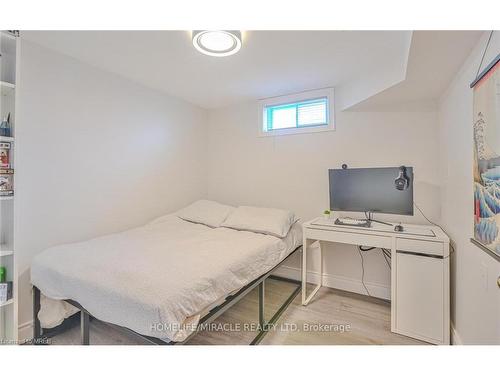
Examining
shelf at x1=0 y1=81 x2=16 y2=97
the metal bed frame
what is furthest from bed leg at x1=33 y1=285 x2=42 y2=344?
shelf at x1=0 y1=81 x2=16 y2=97

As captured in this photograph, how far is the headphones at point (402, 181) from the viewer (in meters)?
1.99

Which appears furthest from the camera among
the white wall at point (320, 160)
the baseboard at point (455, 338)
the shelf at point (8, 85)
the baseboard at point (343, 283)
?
the baseboard at point (343, 283)

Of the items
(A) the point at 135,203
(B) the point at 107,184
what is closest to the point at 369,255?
(A) the point at 135,203

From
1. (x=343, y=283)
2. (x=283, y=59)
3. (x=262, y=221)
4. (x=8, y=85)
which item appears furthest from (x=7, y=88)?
(x=343, y=283)

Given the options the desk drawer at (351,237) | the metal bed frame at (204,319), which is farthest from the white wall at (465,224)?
the metal bed frame at (204,319)

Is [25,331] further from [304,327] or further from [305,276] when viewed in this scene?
[305,276]

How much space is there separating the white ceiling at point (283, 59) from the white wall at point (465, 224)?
159 millimetres

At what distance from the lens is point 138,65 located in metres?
2.12

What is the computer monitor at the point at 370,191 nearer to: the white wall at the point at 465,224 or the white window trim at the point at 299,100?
the white wall at the point at 465,224

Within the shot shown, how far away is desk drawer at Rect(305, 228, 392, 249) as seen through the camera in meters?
1.88

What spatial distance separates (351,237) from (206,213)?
1.67 metres

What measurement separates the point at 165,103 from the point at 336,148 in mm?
2253

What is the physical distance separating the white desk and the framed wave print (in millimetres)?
477

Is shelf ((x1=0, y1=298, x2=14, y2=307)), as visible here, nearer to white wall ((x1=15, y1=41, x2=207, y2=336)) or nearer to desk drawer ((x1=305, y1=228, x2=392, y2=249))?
white wall ((x1=15, y1=41, x2=207, y2=336))
